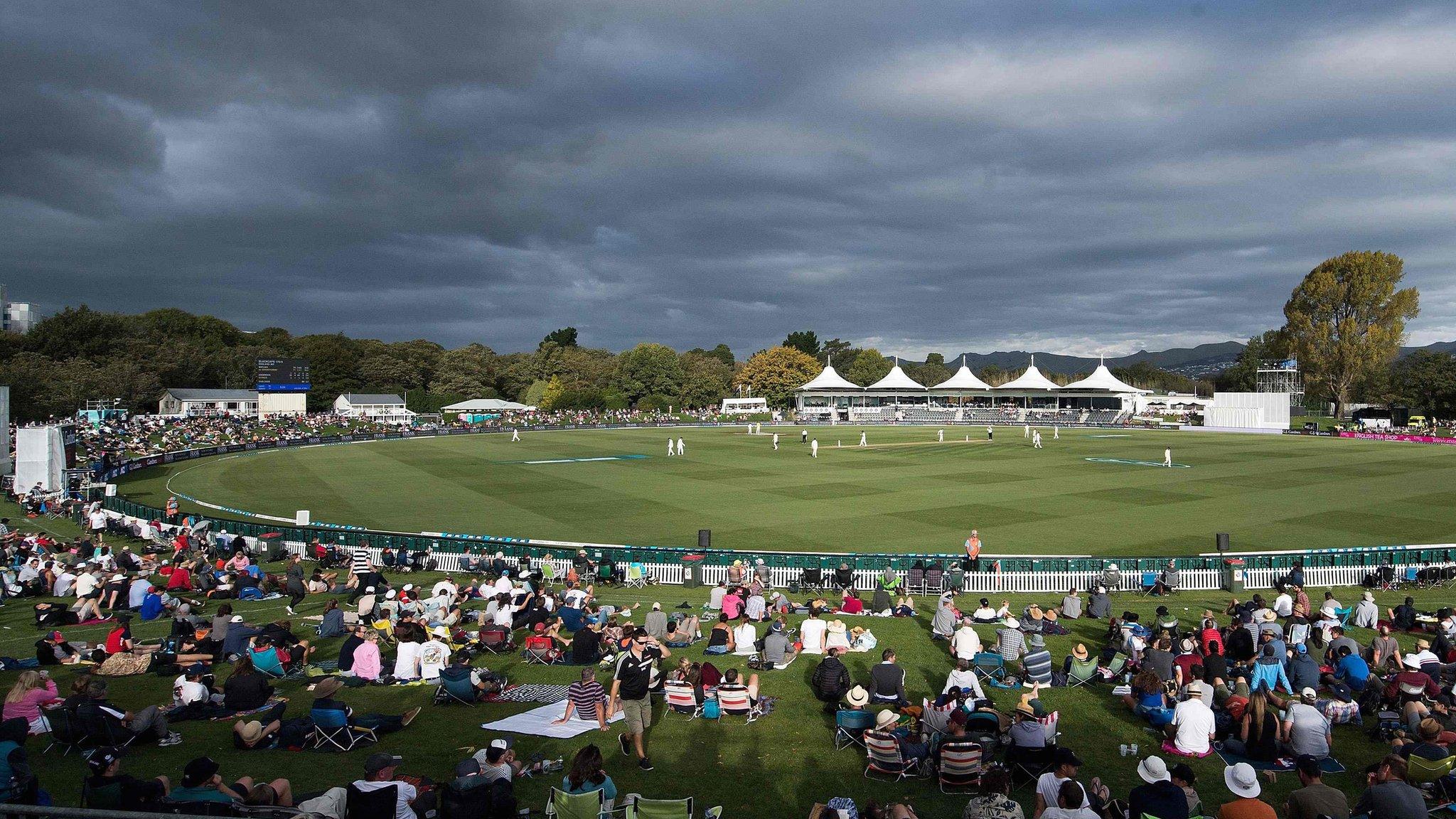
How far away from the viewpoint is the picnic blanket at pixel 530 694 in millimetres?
11242

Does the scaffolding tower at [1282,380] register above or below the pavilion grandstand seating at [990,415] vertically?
above

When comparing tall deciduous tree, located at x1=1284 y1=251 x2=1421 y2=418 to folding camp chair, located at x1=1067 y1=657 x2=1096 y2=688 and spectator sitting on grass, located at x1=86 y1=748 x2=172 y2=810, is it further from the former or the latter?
spectator sitting on grass, located at x1=86 y1=748 x2=172 y2=810

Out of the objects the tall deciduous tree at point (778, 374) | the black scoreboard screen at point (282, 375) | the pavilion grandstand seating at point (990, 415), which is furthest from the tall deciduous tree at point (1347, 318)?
the black scoreboard screen at point (282, 375)

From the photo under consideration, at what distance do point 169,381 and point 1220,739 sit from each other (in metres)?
120

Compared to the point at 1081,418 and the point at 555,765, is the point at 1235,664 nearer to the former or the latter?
the point at 555,765

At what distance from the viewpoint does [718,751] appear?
9414 millimetres

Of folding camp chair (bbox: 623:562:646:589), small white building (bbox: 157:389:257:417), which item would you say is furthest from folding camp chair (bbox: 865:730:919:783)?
small white building (bbox: 157:389:257:417)

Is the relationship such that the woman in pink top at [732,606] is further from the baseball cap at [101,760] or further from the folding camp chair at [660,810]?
the baseball cap at [101,760]

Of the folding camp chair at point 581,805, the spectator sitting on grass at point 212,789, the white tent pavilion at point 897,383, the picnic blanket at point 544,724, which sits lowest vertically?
the picnic blanket at point 544,724

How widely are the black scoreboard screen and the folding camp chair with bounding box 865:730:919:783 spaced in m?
110

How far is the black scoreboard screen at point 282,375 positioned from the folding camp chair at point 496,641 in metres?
103

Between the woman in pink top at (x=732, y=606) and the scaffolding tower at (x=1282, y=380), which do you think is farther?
the scaffolding tower at (x=1282, y=380)

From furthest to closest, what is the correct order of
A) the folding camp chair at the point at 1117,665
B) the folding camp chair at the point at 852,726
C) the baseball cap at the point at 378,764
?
the folding camp chair at the point at 1117,665
the folding camp chair at the point at 852,726
the baseball cap at the point at 378,764

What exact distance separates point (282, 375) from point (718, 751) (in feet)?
359
